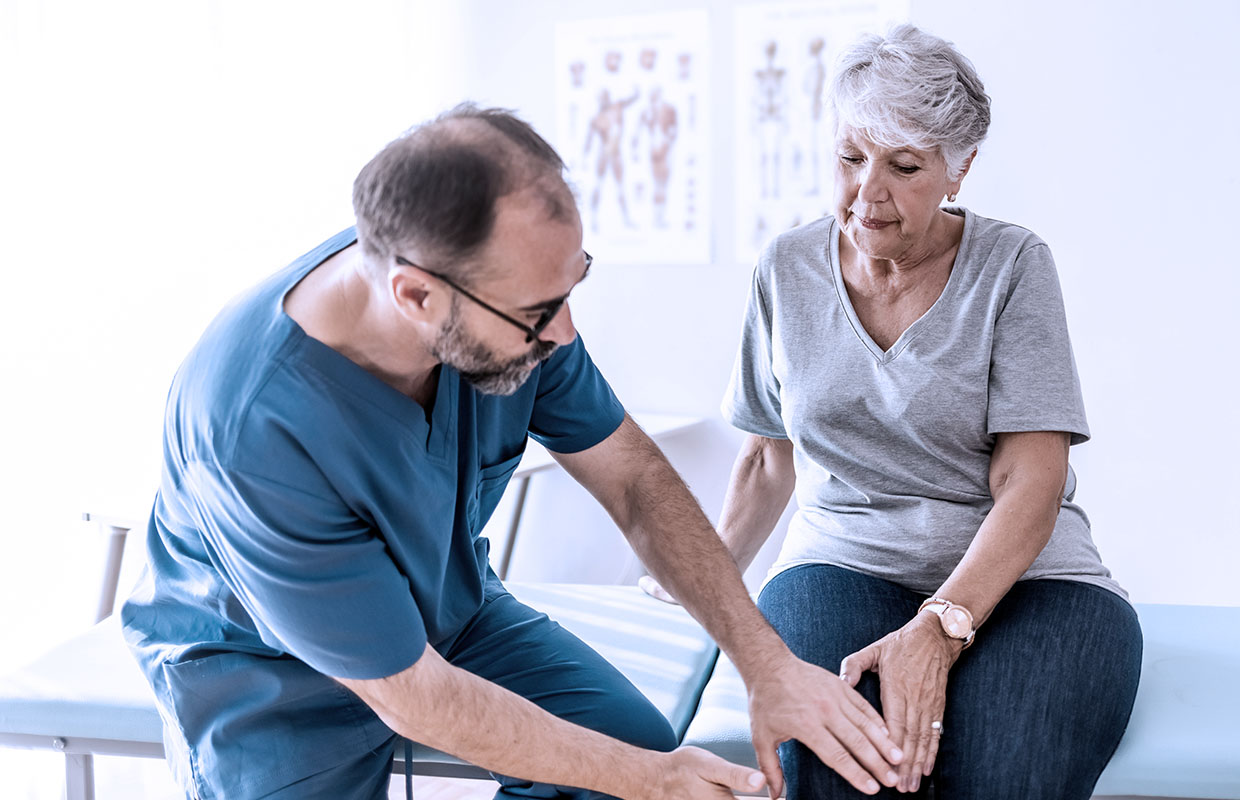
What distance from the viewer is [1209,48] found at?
2.27 meters

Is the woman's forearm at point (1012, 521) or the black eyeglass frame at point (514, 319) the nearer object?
the black eyeglass frame at point (514, 319)

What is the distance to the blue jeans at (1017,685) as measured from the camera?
1179mm

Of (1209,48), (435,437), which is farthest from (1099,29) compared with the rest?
(435,437)

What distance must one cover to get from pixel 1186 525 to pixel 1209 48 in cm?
106

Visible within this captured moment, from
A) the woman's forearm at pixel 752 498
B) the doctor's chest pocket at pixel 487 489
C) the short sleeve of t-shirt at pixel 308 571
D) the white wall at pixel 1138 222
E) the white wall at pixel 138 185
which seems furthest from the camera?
the white wall at pixel 138 185

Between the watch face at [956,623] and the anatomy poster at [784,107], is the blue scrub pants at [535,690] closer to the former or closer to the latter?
the watch face at [956,623]

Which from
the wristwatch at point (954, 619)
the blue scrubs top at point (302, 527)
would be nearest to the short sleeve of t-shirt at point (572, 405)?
the blue scrubs top at point (302, 527)

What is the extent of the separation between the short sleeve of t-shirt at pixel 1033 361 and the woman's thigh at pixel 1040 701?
0.23 m

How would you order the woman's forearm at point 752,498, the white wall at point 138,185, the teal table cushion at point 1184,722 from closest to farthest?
the teal table cushion at point 1184,722
the woman's forearm at point 752,498
the white wall at point 138,185

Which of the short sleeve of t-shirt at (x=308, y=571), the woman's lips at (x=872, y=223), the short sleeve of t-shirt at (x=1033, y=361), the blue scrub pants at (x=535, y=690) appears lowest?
the blue scrub pants at (x=535, y=690)

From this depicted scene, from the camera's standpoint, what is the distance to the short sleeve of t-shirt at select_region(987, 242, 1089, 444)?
4.47 feet

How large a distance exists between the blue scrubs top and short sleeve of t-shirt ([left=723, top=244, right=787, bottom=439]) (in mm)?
292

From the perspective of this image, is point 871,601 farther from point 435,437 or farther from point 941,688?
point 435,437

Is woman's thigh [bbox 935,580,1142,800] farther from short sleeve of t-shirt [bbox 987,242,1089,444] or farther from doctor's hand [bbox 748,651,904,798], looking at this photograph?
short sleeve of t-shirt [bbox 987,242,1089,444]
